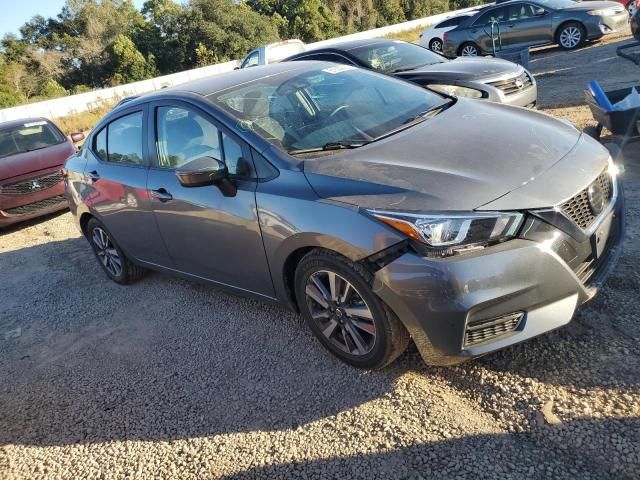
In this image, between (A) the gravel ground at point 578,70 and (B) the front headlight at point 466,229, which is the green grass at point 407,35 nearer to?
(A) the gravel ground at point 578,70

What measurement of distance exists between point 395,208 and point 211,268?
1.66 metres

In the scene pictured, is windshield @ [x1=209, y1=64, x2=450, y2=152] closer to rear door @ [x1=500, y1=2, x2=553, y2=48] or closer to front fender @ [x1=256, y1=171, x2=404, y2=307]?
front fender @ [x1=256, y1=171, x2=404, y2=307]

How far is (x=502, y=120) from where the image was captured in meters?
3.31

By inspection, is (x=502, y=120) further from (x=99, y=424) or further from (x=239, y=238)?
(x=99, y=424)

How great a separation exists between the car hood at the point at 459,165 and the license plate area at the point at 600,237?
0.85 feet

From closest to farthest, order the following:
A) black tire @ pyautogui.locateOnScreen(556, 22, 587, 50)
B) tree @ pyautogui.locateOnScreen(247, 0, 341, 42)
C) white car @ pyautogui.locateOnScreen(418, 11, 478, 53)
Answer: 1. black tire @ pyautogui.locateOnScreen(556, 22, 587, 50)
2. white car @ pyautogui.locateOnScreen(418, 11, 478, 53)
3. tree @ pyautogui.locateOnScreen(247, 0, 341, 42)

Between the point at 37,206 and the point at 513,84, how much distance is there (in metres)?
6.93

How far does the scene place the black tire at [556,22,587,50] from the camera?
42.0ft

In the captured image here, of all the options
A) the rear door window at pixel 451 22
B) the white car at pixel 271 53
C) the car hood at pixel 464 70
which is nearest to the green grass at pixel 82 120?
the white car at pixel 271 53

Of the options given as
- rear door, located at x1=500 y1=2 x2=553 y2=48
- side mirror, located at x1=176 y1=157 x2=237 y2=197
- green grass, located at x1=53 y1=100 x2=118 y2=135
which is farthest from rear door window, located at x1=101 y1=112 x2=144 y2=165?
green grass, located at x1=53 y1=100 x2=118 y2=135

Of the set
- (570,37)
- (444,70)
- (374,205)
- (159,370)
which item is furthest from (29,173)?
(570,37)

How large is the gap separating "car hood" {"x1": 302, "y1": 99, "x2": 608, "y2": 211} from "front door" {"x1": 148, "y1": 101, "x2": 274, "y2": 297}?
0.54 meters

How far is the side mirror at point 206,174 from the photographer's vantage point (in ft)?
10.2

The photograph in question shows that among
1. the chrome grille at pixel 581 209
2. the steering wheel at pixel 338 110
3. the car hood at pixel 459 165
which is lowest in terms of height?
the chrome grille at pixel 581 209
